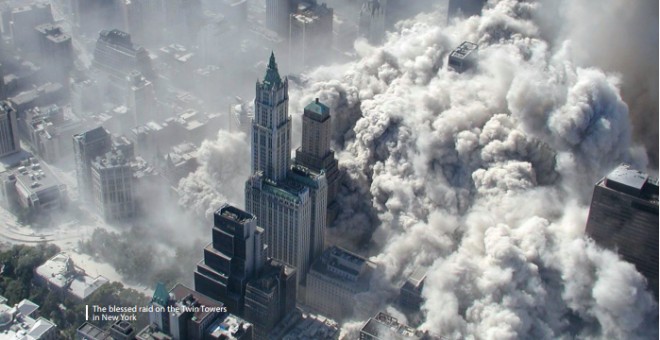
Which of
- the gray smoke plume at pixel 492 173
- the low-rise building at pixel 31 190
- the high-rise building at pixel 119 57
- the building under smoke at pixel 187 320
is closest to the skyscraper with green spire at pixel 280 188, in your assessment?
the gray smoke plume at pixel 492 173

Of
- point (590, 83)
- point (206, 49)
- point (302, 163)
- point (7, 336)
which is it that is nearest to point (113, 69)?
point (206, 49)

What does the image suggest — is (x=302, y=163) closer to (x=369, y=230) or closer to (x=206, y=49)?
(x=369, y=230)

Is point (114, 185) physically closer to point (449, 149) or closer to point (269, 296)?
point (269, 296)

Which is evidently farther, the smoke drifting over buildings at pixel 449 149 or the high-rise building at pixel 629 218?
the smoke drifting over buildings at pixel 449 149

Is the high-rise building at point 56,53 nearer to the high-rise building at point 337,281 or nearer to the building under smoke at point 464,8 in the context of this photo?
the building under smoke at point 464,8

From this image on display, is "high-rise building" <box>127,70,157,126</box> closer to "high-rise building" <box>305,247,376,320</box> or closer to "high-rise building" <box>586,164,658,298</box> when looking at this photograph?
"high-rise building" <box>305,247,376,320</box>

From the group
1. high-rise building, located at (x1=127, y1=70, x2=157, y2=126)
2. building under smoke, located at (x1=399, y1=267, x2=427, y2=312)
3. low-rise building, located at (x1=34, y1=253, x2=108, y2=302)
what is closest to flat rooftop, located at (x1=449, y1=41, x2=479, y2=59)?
building under smoke, located at (x1=399, y1=267, x2=427, y2=312)

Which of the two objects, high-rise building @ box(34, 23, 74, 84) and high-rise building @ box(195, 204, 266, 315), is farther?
high-rise building @ box(34, 23, 74, 84)

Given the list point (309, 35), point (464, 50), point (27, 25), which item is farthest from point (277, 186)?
point (27, 25)
